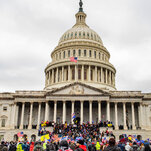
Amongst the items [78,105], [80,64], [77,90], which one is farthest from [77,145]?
[80,64]

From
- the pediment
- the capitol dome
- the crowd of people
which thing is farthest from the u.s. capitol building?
the crowd of people

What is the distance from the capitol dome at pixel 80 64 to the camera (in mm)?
72062

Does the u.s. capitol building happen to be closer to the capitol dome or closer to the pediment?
the pediment

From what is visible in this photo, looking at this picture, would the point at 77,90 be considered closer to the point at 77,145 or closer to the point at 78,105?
the point at 78,105

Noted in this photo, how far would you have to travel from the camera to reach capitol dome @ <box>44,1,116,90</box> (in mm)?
72062

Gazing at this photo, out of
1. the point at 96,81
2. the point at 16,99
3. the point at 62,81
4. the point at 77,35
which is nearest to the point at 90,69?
the point at 96,81

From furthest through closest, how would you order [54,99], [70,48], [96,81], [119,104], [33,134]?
[70,48], [96,81], [119,104], [54,99], [33,134]

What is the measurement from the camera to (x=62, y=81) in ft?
235

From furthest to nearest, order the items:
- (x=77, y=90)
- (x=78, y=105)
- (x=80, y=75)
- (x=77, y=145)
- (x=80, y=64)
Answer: (x=80, y=64)
(x=80, y=75)
(x=78, y=105)
(x=77, y=90)
(x=77, y=145)

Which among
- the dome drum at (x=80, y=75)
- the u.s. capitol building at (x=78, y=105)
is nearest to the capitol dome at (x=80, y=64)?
the dome drum at (x=80, y=75)

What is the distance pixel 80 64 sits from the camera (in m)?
73.1

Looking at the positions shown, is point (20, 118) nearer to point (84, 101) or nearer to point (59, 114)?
point (59, 114)

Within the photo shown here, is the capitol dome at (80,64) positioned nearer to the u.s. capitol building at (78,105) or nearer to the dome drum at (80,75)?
the dome drum at (80,75)

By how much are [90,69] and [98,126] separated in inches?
1148
